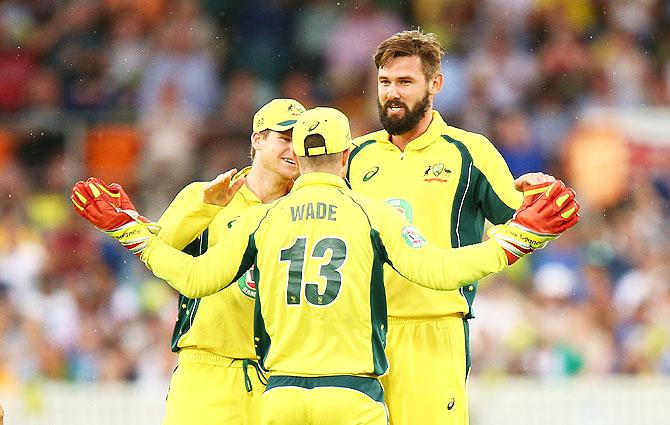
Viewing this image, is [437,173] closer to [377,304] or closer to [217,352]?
[377,304]

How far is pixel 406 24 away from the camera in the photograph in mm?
17734

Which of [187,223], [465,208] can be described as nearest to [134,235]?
[187,223]

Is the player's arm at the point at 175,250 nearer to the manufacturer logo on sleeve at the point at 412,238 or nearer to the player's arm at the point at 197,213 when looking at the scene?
the player's arm at the point at 197,213

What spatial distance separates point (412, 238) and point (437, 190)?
96cm

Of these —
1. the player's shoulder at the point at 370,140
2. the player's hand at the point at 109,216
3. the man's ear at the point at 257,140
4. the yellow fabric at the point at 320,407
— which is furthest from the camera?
the player's shoulder at the point at 370,140

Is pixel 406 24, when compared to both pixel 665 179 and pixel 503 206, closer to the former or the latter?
pixel 665 179

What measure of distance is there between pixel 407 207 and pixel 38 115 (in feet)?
30.8

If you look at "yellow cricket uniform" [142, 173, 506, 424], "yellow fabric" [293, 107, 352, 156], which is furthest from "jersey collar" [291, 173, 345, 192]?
"yellow fabric" [293, 107, 352, 156]

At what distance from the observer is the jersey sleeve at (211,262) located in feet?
23.5

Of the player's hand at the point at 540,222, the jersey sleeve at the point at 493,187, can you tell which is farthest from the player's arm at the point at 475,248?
the jersey sleeve at the point at 493,187

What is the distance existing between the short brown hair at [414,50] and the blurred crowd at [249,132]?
589cm

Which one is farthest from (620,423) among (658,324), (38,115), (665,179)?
(38,115)

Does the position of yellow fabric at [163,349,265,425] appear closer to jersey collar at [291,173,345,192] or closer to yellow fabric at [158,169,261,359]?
yellow fabric at [158,169,261,359]

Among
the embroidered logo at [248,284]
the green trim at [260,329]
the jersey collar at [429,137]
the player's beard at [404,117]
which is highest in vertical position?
the player's beard at [404,117]
